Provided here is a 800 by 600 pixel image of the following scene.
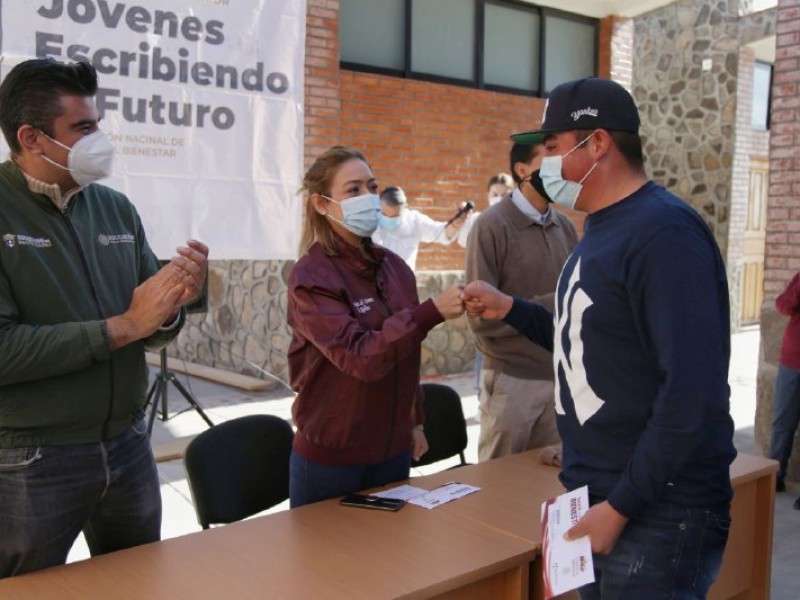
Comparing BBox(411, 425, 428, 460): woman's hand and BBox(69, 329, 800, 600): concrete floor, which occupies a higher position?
BBox(411, 425, 428, 460): woman's hand

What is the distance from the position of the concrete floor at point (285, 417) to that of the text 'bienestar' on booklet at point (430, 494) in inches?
72.2

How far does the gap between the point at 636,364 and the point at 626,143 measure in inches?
20.5

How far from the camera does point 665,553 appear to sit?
1.64 m

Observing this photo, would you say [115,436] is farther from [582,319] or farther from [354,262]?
[582,319]

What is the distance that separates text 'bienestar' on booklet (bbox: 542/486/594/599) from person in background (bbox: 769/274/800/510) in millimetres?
3442

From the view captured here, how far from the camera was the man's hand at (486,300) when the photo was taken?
2492 mm

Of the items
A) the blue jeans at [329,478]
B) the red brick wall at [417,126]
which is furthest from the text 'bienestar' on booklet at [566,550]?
the red brick wall at [417,126]

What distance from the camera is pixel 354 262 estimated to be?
2.64 m

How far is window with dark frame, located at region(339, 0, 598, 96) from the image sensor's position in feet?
26.1

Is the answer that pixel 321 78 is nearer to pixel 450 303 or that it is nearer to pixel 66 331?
pixel 450 303

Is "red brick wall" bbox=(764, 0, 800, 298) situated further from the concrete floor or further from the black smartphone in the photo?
the black smartphone

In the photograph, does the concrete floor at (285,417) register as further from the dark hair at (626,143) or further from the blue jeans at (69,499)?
the dark hair at (626,143)

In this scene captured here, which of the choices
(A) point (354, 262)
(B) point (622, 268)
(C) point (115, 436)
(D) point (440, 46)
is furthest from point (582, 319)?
(D) point (440, 46)

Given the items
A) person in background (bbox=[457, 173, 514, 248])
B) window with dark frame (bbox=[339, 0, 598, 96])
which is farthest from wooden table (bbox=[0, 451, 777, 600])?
window with dark frame (bbox=[339, 0, 598, 96])
